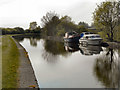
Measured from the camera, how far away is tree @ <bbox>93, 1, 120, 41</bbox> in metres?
29.6

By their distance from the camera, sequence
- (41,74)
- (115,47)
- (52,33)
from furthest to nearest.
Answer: (52,33), (115,47), (41,74)

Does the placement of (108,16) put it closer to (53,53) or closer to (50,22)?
(53,53)

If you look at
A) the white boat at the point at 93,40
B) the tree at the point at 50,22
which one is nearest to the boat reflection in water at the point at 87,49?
the white boat at the point at 93,40

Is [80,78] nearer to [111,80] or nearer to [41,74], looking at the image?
[111,80]

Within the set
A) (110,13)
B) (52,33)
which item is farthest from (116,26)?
(52,33)

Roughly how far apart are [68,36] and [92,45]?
1315cm

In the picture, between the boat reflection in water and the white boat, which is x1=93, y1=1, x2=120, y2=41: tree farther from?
the boat reflection in water

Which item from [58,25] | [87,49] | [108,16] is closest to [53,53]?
[87,49]

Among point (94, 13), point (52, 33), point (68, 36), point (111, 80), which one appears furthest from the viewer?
point (52, 33)

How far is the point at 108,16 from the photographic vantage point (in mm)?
30266

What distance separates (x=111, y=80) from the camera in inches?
380

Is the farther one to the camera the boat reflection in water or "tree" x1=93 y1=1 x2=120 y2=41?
"tree" x1=93 y1=1 x2=120 y2=41

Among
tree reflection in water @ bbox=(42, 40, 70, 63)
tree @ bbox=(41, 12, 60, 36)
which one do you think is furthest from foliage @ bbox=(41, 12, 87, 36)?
tree reflection in water @ bbox=(42, 40, 70, 63)

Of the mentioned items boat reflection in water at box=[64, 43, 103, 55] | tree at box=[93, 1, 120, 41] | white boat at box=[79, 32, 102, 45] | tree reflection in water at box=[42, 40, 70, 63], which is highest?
tree at box=[93, 1, 120, 41]
